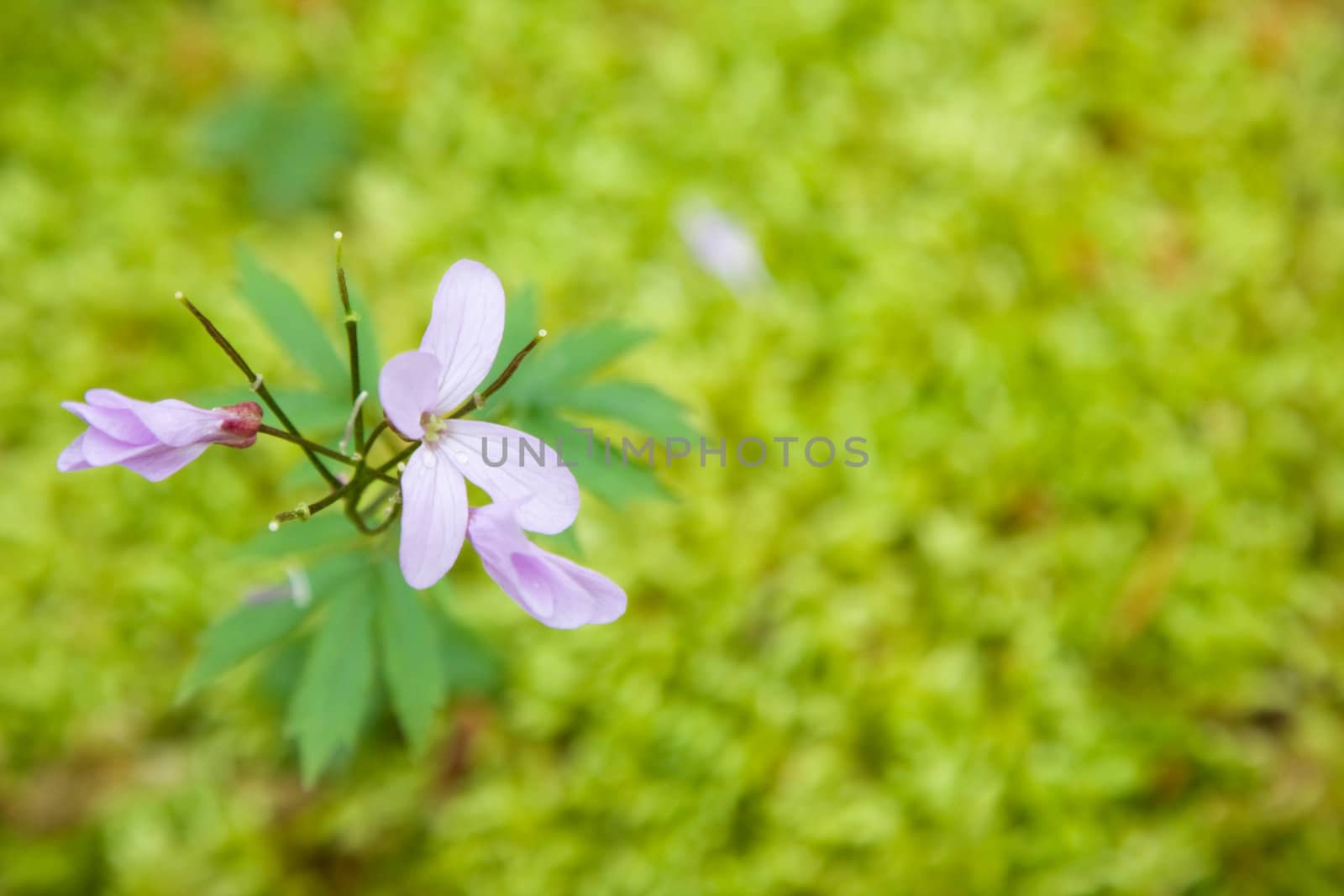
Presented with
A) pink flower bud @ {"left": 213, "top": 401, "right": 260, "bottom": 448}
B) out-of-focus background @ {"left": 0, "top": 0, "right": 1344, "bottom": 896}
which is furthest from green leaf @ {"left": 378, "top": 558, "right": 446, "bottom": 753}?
pink flower bud @ {"left": 213, "top": 401, "right": 260, "bottom": 448}

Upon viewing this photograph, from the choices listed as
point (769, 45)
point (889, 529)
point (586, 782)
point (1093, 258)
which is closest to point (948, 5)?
point (769, 45)

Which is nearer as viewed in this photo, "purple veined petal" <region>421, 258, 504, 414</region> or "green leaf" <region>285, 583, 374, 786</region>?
"purple veined petal" <region>421, 258, 504, 414</region>

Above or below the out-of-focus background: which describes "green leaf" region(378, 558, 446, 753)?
below

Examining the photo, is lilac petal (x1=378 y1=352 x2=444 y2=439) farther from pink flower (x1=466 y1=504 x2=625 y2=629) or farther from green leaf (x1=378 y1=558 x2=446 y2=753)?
green leaf (x1=378 y1=558 x2=446 y2=753)

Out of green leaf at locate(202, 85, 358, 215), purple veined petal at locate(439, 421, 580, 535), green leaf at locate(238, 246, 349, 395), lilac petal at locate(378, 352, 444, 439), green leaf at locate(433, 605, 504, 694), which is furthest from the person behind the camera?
green leaf at locate(202, 85, 358, 215)

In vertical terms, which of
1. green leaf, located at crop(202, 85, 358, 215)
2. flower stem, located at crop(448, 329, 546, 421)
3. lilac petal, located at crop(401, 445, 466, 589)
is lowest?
lilac petal, located at crop(401, 445, 466, 589)

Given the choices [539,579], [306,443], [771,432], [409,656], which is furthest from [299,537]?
[771,432]

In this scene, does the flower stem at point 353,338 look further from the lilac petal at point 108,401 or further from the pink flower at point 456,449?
the lilac petal at point 108,401
